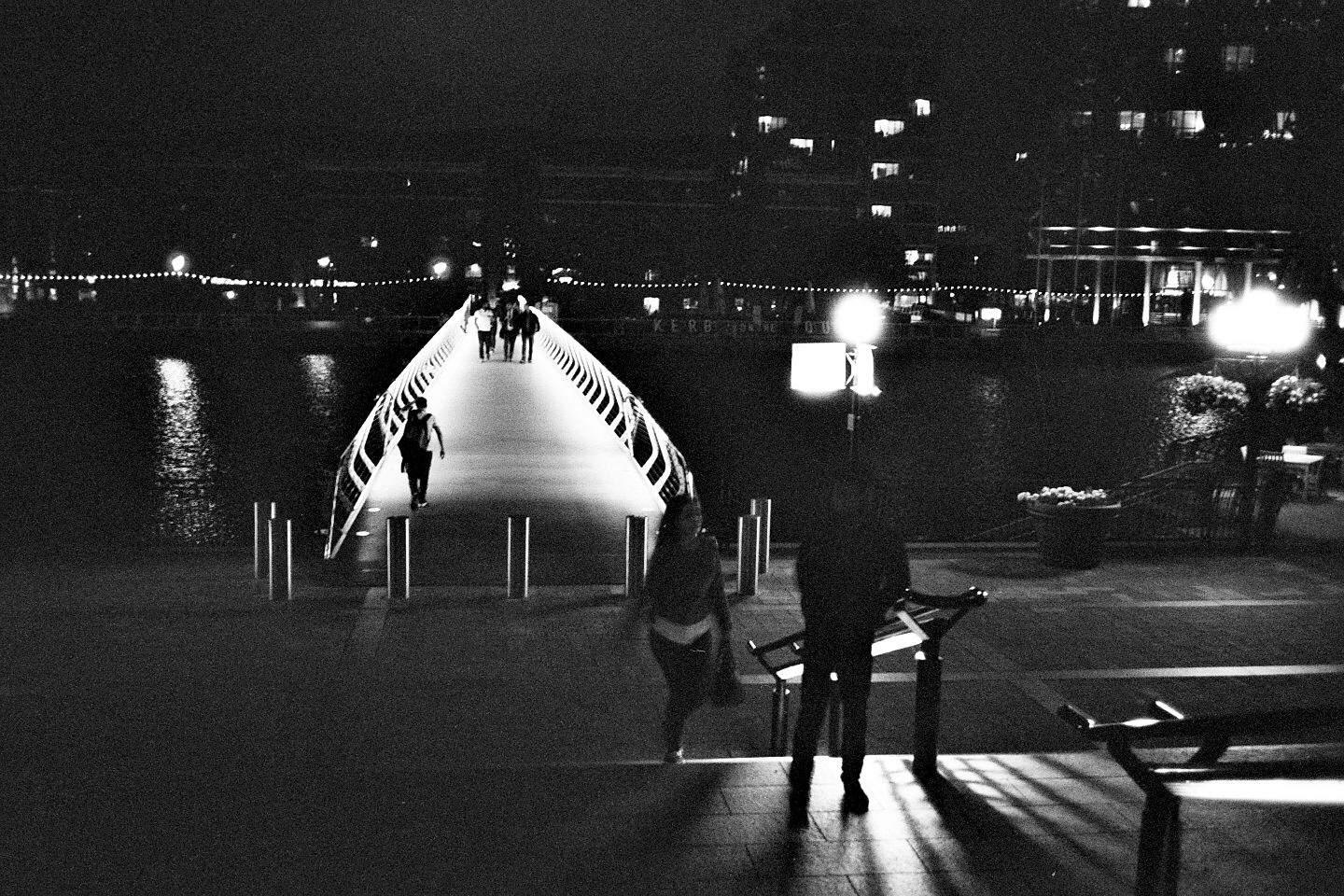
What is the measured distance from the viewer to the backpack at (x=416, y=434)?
16438mm

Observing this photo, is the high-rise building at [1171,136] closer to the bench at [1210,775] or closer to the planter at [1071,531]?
the planter at [1071,531]

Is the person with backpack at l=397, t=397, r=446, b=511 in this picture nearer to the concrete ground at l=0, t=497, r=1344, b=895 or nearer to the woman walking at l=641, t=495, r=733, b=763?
the concrete ground at l=0, t=497, r=1344, b=895

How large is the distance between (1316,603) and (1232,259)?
104049 millimetres

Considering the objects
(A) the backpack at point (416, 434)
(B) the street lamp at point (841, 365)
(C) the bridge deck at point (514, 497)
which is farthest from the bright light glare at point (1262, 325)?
(A) the backpack at point (416, 434)

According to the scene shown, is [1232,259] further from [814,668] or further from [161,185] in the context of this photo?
[814,668]

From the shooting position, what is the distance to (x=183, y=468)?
1118 inches

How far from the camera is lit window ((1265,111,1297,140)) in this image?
105 m

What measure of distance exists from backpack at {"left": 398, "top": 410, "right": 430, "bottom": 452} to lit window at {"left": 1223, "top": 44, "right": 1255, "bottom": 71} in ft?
393

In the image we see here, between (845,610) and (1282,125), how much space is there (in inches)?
4732

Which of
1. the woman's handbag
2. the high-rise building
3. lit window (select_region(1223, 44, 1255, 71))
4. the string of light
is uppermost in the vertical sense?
lit window (select_region(1223, 44, 1255, 71))

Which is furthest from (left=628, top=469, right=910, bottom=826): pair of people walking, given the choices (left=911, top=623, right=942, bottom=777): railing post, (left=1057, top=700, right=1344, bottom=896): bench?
(left=1057, top=700, right=1344, bottom=896): bench

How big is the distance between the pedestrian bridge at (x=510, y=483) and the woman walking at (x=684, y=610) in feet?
19.0

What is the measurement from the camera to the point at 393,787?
Answer: 6.61 meters

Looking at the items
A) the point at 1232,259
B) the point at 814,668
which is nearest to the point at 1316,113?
the point at 1232,259
